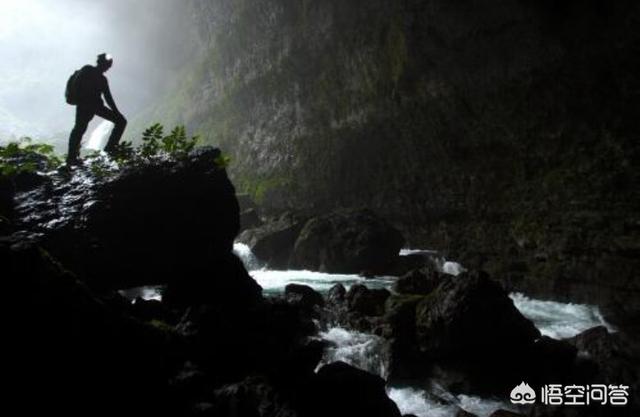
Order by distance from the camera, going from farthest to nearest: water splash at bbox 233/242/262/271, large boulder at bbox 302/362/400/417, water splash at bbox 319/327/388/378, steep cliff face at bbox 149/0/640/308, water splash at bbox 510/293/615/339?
water splash at bbox 233/242/262/271 < steep cliff face at bbox 149/0/640/308 < water splash at bbox 510/293/615/339 < water splash at bbox 319/327/388/378 < large boulder at bbox 302/362/400/417

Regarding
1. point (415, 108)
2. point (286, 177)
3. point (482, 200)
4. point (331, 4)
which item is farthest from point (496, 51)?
point (286, 177)

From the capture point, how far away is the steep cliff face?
45.8 feet

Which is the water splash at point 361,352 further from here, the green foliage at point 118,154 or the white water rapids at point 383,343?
the green foliage at point 118,154

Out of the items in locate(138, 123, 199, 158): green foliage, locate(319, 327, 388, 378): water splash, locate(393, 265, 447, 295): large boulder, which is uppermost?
locate(138, 123, 199, 158): green foliage

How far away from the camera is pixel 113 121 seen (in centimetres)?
804

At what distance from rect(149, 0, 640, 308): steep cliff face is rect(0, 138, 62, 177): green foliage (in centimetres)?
1343

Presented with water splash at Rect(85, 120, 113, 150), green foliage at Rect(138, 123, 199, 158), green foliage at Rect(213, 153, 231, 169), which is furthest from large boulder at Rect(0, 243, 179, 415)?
water splash at Rect(85, 120, 113, 150)

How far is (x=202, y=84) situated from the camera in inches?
1473

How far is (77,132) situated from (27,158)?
2.71ft

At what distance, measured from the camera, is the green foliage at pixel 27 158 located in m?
6.38

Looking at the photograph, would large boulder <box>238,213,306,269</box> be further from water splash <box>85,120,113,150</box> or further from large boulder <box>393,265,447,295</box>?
water splash <box>85,120,113,150</box>

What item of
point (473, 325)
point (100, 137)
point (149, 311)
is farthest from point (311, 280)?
point (100, 137)

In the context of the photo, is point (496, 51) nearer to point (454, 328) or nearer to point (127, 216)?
point (454, 328)

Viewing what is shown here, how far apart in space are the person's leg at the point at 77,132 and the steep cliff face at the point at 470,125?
1308cm
